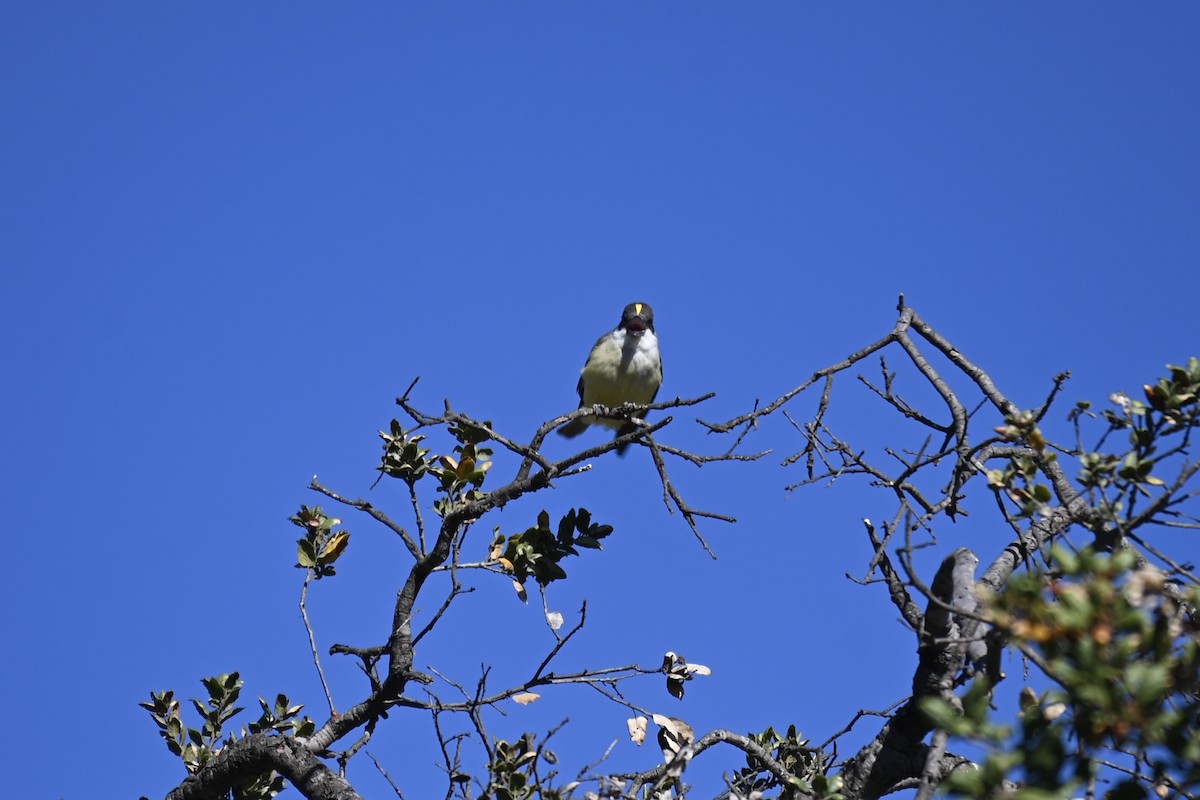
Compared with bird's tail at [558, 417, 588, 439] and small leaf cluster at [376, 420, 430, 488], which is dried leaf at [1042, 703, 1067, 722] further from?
bird's tail at [558, 417, 588, 439]

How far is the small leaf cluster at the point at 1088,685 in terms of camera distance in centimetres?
183

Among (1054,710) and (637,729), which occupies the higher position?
(637,729)

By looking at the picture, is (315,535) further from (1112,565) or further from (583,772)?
(1112,565)

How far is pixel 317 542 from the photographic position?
4441 millimetres

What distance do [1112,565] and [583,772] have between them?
5.90 ft

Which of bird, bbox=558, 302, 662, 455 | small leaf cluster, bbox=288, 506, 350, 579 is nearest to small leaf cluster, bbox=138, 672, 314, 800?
small leaf cluster, bbox=288, 506, 350, 579

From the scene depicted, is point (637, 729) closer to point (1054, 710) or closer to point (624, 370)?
point (1054, 710)

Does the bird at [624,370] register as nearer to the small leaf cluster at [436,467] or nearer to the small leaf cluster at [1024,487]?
the small leaf cluster at [436,467]

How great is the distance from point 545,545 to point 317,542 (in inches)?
32.1

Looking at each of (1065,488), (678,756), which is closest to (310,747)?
(678,756)

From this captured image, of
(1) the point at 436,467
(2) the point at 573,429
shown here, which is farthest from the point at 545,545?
(2) the point at 573,429

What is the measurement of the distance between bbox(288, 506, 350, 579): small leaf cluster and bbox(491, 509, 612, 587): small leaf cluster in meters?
0.57

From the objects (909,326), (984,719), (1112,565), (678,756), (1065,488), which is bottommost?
(984,719)

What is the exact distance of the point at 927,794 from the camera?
8.70ft
